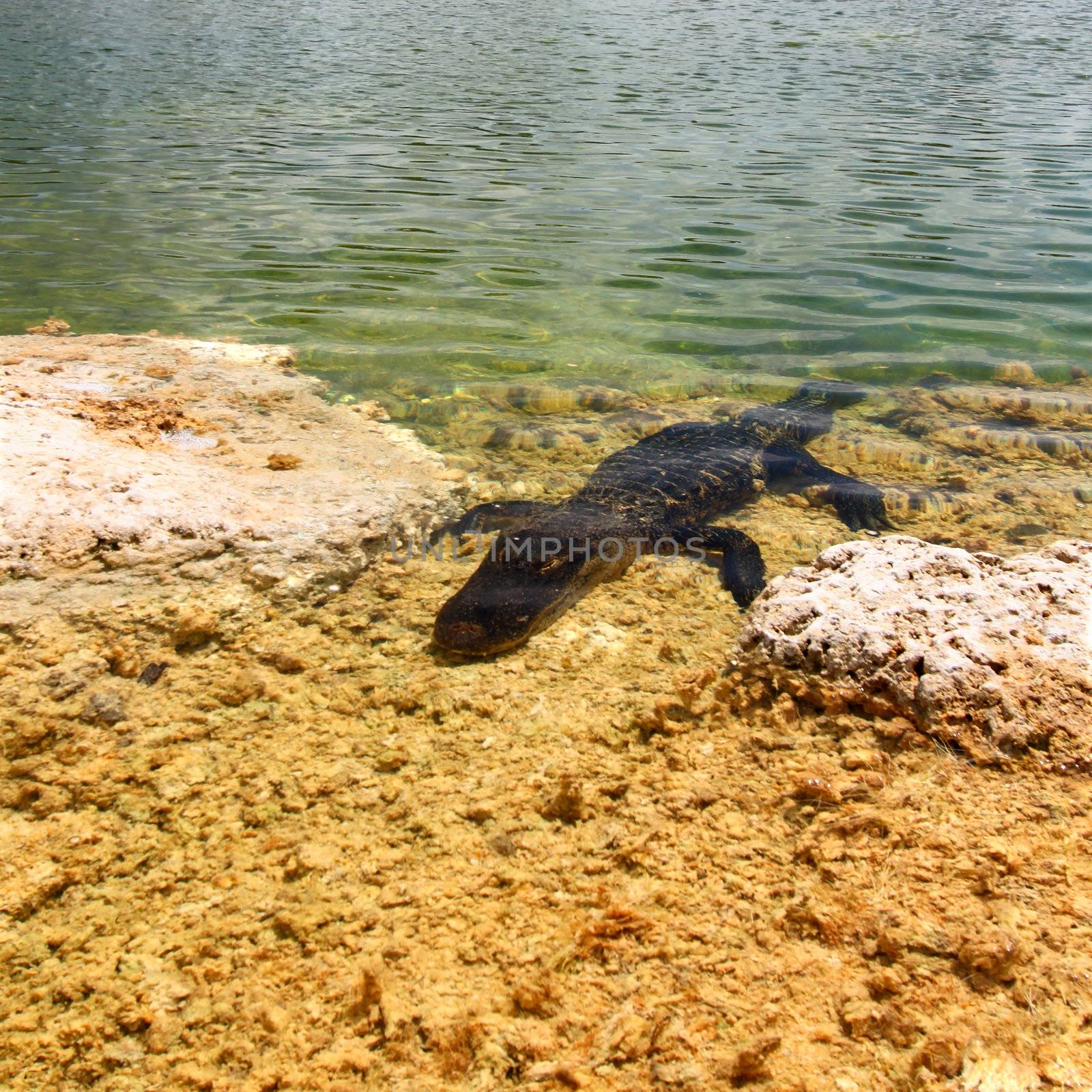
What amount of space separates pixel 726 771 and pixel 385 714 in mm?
1123

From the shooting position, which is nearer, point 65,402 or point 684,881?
point 684,881

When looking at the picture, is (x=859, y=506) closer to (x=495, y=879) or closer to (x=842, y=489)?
Result: (x=842, y=489)

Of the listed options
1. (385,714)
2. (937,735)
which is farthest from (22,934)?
(937,735)

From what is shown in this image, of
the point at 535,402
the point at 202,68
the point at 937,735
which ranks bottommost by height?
the point at 535,402

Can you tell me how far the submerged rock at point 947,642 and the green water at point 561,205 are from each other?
11.4 ft

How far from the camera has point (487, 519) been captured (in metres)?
4.10

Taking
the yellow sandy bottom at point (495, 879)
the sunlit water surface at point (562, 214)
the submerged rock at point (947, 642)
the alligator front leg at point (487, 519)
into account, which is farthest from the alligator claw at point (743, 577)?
the sunlit water surface at point (562, 214)

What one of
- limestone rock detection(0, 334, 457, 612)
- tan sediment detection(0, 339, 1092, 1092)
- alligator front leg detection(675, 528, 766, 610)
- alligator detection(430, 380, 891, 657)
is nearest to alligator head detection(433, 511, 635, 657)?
alligator detection(430, 380, 891, 657)

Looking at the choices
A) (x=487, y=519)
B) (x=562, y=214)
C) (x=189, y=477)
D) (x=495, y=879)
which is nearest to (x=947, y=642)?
(x=495, y=879)

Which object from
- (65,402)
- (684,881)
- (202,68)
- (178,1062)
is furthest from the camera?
(202,68)

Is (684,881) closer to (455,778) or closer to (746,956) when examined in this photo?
(746,956)

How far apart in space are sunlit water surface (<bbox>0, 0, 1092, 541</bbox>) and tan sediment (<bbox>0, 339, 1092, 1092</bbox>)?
250 centimetres

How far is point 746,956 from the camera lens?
1.89 m

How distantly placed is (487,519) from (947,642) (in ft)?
7.24
